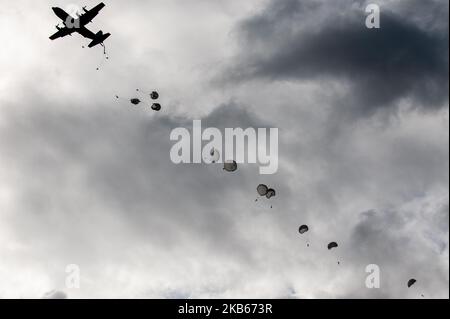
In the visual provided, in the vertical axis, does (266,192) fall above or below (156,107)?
below

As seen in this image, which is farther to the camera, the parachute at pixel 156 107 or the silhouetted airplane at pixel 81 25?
the silhouetted airplane at pixel 81 25

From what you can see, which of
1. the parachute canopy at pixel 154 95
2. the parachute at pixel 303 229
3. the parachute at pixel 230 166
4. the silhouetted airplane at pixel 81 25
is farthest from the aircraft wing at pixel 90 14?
the parachute at pixel 303 229

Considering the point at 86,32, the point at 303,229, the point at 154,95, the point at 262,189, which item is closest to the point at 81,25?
the point at 86,32

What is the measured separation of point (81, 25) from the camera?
2470 inches

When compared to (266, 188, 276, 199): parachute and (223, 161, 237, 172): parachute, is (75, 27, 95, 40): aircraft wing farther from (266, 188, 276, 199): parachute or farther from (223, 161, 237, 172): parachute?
(266, 188, 276, 199): parachute

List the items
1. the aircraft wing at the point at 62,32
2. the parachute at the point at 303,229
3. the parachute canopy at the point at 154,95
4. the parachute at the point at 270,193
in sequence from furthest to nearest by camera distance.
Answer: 1. the aircraft wing at the point at 62,32
2. the parachute canopy at the point at 154,95
3. the parachute at the point at 270,193
4. the parachute at the point at 303,229

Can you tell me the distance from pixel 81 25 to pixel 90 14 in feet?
11.5

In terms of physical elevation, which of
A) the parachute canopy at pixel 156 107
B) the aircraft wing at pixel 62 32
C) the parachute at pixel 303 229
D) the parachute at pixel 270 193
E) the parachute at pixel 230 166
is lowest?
the parachute at pixel 303 229

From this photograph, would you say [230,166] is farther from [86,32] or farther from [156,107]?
[86,32]

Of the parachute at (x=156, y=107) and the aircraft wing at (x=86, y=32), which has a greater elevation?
the aircraft wing at (x=86, y=32)

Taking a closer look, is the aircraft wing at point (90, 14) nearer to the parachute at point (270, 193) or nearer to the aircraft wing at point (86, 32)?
the aircraft wing at point (86, 32)

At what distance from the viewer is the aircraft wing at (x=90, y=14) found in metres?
59.2
